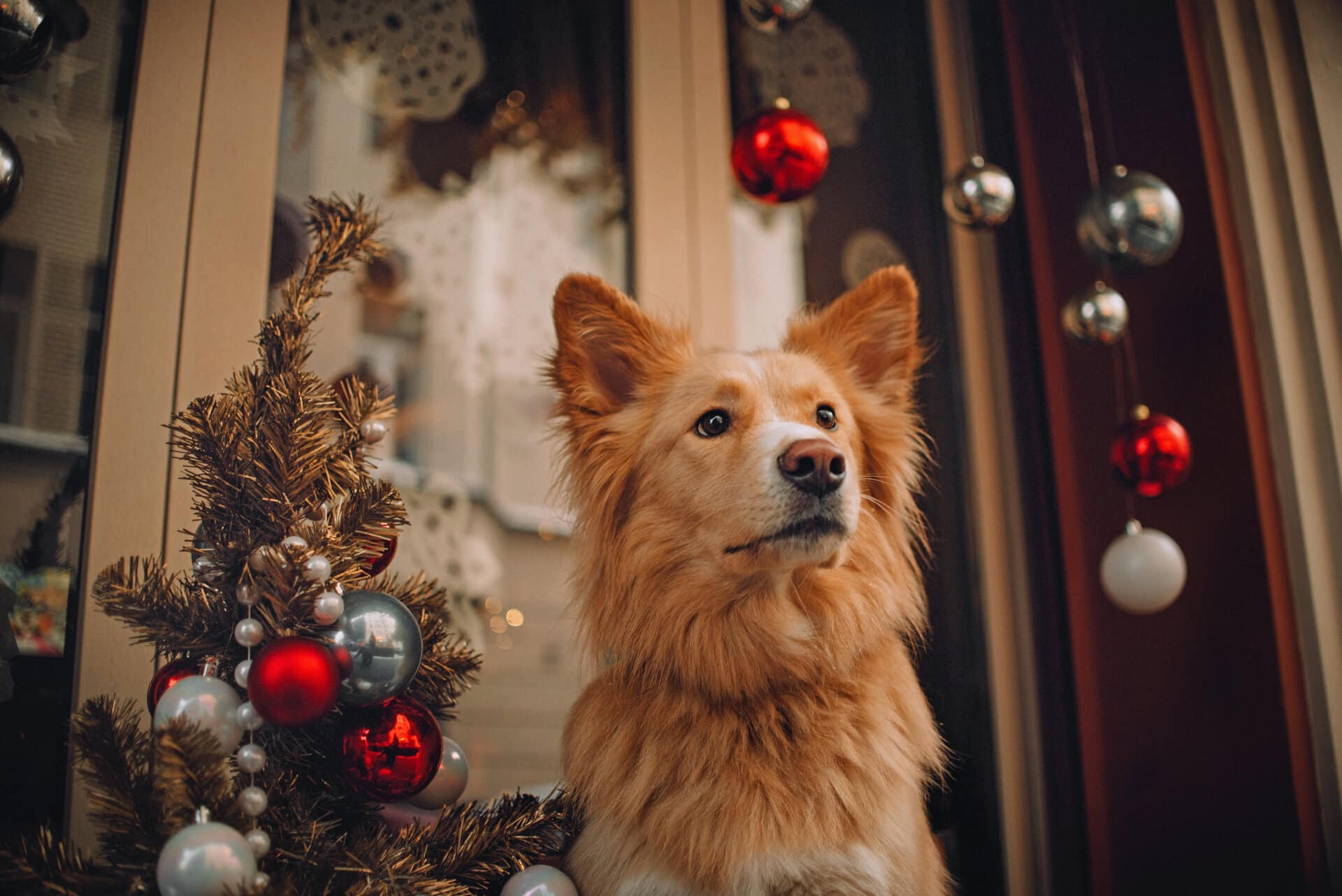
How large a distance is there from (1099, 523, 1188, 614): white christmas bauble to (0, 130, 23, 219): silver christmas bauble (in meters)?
2.06

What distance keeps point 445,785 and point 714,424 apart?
0.74 m

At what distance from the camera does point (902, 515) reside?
1.54m

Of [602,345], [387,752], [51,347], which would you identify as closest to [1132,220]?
[602,345]

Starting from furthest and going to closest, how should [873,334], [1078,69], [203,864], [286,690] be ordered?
[1078,69] → [873,334] → [286,690] → [203,864]

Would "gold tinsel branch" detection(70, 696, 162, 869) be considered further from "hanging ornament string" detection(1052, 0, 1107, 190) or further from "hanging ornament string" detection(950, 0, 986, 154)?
"hanging ornament string" detection(950, 0, 986, 154)

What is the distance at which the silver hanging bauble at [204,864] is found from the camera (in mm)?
832

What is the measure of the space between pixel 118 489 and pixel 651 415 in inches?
38.7

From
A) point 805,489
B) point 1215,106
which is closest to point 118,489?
point 805,489

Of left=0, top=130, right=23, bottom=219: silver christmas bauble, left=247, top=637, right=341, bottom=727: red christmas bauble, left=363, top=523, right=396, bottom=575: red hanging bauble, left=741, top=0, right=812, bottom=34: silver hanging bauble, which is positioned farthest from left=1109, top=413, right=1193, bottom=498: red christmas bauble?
left=0, top=130, right=23, bottom=219: silver christmas bauble

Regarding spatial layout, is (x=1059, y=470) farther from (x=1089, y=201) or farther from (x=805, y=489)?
(x=805, y=489)

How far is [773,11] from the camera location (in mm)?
1573

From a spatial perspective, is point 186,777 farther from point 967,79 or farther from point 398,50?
point 967,79

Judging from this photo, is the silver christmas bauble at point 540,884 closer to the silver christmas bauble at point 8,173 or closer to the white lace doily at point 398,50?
the silver christmas bauble at point 8,173

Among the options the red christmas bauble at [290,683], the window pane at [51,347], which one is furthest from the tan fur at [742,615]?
the window pane at [51,347]
